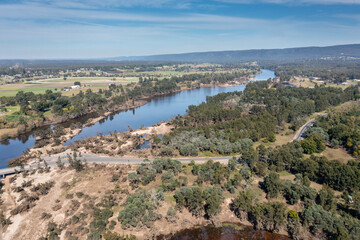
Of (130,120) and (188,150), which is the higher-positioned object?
(188,150)

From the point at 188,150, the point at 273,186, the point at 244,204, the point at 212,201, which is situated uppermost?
the point at 188,150

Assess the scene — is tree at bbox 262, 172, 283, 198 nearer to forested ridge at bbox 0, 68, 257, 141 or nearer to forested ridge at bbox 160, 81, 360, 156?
forested ridge at bbox 160, 81, 360, 156

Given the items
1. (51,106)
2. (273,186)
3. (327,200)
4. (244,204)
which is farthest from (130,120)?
(327,200)

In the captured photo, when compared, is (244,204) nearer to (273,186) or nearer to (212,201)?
(212,201)

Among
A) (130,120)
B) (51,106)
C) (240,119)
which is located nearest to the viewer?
(240,119)

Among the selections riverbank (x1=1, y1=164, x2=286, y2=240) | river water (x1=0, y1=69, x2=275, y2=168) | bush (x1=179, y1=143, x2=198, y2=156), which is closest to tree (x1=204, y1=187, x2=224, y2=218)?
riverbank (x1=1, y1=164, x2=286, y2=240)

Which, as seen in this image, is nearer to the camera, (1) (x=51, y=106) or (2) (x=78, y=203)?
(2) (x=78, y=203)

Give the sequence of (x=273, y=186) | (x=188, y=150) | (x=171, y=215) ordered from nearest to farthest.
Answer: (x=171, y=215) → (x=273, y=186) → (x=188, y=150)

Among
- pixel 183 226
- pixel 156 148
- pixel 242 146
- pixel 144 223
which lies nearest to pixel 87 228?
pixel 144 223

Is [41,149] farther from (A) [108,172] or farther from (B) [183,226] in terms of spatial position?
(B) [183,226]
